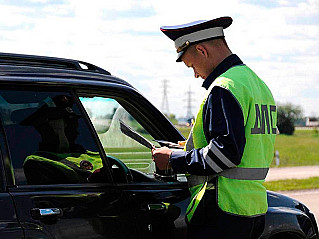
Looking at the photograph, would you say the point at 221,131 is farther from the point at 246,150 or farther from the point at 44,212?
the point at 44,212

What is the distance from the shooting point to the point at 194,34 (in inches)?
133

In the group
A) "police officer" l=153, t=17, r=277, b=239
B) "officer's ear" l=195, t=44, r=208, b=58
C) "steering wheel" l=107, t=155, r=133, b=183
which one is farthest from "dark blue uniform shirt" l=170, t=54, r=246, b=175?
"steering wheel" l=107, t=155, r=133, b=183

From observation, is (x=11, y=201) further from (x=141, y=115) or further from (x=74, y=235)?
(x=141, y=115)

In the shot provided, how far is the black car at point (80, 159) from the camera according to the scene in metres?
3.07

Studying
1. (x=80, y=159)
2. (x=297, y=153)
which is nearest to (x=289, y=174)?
(x=80, y=159)

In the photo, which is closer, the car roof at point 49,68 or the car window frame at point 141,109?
the car roof at point 49,68

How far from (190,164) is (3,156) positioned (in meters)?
0.91

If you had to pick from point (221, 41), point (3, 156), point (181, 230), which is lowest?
point (181, 230)

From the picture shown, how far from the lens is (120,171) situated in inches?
146

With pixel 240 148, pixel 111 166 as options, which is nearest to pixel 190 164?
pixel 240 148

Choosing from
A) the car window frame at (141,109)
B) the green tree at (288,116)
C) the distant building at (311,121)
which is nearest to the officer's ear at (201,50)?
the car window frame at (141,109)

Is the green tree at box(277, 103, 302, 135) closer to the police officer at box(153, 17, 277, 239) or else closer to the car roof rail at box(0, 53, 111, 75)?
the car roof rail at box(0, 53, 111, 75)

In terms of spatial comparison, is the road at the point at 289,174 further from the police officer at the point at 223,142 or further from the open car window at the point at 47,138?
the open car window at the point at 47,138

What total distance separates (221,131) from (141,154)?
0.92 metres
